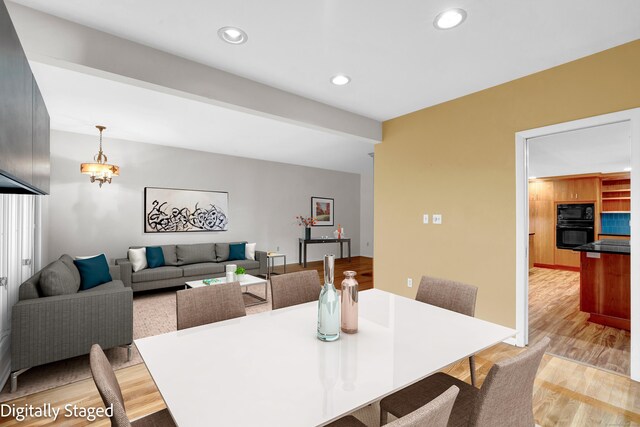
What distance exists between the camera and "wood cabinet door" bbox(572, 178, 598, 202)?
6.50 m

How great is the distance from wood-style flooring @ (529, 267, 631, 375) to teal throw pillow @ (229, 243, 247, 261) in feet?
15.2

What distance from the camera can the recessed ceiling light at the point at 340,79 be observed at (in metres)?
2.86

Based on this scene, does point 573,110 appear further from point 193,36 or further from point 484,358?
point 193,36

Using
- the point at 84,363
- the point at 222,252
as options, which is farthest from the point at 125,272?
the point at 84,363

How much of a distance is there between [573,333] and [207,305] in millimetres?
3707

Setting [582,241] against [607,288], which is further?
[582,241]

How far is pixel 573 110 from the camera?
8.61 ft

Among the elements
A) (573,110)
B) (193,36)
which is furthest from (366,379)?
(573,110)

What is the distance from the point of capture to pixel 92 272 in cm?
371

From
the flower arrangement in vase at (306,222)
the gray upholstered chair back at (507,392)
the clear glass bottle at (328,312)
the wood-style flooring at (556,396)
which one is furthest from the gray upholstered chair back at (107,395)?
the flower arrangement in vase at (306,222)

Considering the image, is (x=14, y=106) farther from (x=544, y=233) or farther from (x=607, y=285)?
(x=544, y=233)

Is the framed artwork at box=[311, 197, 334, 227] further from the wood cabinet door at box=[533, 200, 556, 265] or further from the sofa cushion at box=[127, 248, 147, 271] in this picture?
the wood cabinet door at box=[533, 200, 556, 265]

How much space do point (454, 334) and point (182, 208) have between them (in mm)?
5507

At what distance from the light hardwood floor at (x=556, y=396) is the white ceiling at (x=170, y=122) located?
107 inches
